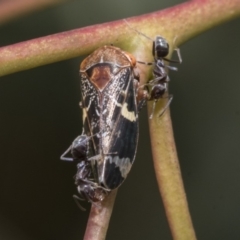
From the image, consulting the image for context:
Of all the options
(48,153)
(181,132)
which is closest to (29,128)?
(48,153)

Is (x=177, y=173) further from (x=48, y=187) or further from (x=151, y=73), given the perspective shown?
(x=48, y=187)

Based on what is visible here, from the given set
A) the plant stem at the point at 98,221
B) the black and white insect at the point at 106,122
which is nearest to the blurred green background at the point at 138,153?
the black and white insect at the point at 106,122

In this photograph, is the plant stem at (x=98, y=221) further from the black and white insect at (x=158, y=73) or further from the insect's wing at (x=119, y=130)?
the black and white insect at (x=158, y=73)

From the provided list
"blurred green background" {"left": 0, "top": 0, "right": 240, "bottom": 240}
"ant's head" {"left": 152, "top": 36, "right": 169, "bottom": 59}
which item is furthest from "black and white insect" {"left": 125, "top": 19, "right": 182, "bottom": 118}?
"blurred green background" {"left": 0, "top": 0, "right": 240, "bottom": 240}

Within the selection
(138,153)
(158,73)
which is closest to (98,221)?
(158,73)

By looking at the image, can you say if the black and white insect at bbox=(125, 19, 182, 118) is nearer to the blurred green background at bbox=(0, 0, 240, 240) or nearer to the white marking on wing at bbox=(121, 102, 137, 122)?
the white marking on wing at bbox=(121, 102, 137, 122)

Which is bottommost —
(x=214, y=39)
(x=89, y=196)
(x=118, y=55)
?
(x=89, y=196)

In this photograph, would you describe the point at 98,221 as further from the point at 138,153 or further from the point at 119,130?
the point at 138,153
